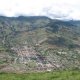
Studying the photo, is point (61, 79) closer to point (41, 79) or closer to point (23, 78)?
point (41, 79)

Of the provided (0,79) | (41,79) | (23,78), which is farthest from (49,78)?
(0,79)

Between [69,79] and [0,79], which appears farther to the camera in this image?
[0,79]

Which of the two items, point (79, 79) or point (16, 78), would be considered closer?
point (79, 79)

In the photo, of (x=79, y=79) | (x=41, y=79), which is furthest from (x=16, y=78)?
(x=79, y=79)

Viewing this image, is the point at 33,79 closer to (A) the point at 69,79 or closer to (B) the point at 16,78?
(B) the point at 16,78

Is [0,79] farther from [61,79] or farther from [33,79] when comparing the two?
[61,79]

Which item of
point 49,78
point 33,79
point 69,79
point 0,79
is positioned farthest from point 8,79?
point 69,79
